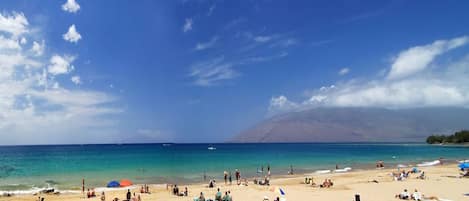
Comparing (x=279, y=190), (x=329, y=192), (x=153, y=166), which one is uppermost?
(x=279, y=190)

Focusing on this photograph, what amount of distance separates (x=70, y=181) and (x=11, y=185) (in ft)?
18.3

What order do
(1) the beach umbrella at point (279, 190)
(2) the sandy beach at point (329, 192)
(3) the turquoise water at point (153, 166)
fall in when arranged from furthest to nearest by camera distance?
(3) the turquoise water at point (153, 166)
(2) the sandy beach at point (329, 192)
(1) the beach umbrella at point (279, 190)

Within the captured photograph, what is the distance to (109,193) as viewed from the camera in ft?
104

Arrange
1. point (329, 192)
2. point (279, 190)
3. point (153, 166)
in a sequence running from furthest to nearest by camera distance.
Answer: point (153, 166) → point (329, 192) → point (279, 190)

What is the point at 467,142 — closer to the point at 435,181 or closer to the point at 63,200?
the point at 435,181

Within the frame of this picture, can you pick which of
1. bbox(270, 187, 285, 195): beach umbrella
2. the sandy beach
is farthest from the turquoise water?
bbox(270, 187, 285, 195): beach umbrella

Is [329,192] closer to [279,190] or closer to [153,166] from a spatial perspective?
[279,190]

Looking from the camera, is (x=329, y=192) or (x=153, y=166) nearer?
(x=329, y=192)

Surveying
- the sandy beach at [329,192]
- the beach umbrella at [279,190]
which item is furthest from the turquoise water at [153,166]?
the beach umbrella at [279,190]

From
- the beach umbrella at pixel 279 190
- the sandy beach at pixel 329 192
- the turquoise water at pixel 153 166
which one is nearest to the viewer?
the beach umbrella at pixel 279 190

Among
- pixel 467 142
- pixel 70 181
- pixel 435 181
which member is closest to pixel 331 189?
pixel 435 181

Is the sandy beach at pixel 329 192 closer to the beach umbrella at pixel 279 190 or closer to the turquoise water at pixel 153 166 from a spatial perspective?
the beach umbrella at pixel 279 190

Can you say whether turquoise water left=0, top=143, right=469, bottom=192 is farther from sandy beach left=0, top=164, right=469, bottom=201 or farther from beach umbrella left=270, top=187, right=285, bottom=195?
beach umbrella left=270, top=187, right=285, bottom=195

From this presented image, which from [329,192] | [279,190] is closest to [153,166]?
[329,192]
